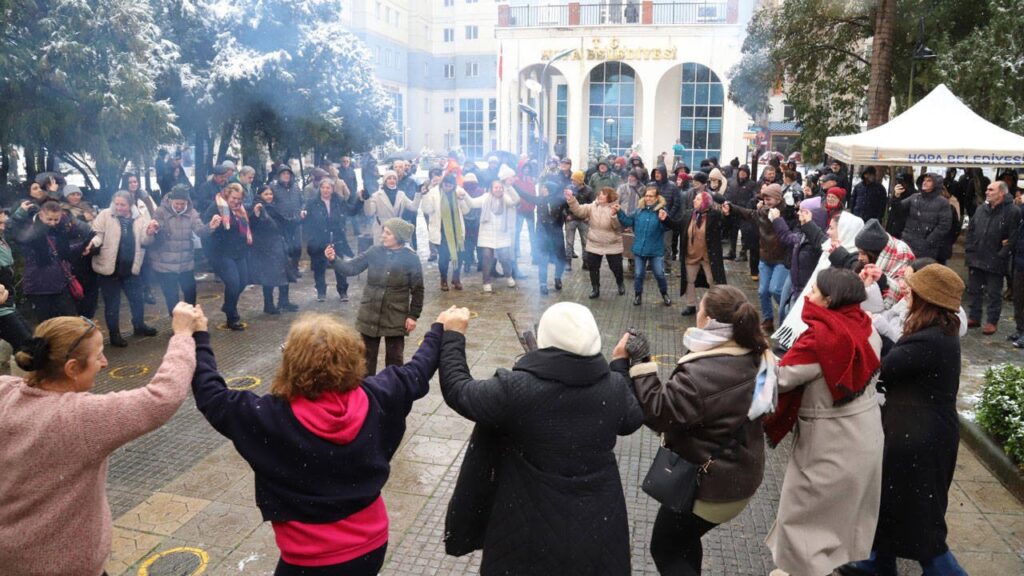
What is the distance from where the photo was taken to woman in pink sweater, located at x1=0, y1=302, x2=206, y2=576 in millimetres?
2441

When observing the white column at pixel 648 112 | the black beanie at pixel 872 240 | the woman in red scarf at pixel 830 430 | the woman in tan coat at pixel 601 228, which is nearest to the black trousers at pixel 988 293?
the woman in tan coat at pixel 601 228

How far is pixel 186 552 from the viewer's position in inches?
165

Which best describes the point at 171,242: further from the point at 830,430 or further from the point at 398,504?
the point at 830,430

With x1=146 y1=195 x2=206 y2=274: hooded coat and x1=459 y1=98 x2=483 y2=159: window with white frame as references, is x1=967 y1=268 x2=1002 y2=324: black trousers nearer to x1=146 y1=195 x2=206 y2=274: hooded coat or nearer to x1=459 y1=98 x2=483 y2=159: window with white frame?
x1=146 y1=195 x2=206 y2=274: hooded coat

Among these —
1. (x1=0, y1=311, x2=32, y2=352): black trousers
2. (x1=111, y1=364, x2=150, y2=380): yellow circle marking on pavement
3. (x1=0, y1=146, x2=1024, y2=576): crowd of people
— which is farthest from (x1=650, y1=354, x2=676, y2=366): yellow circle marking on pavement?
(x1=0, y1=311, x2=32, y2=352): black trousers

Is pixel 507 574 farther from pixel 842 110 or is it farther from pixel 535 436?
pixel 842 110

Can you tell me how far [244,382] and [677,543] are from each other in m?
4.85

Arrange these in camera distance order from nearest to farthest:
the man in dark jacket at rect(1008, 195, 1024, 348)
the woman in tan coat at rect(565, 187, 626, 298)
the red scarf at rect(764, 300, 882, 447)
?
the red scarf at rect(764, 300, 882, 447) < the man in dark jacket at rect(1008, 195, 1024, 348) < the woman in tan coat at rect(565, 187, 626, 298)

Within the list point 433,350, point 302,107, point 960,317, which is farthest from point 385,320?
point 302,107

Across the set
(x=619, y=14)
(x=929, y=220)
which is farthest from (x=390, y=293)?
(x=619, y=14)

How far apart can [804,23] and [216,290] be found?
12.9 m

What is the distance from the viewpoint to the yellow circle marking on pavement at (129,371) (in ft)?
23.6

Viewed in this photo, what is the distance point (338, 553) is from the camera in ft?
9.04

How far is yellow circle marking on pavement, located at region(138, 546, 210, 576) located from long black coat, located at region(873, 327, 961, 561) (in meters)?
3.51
